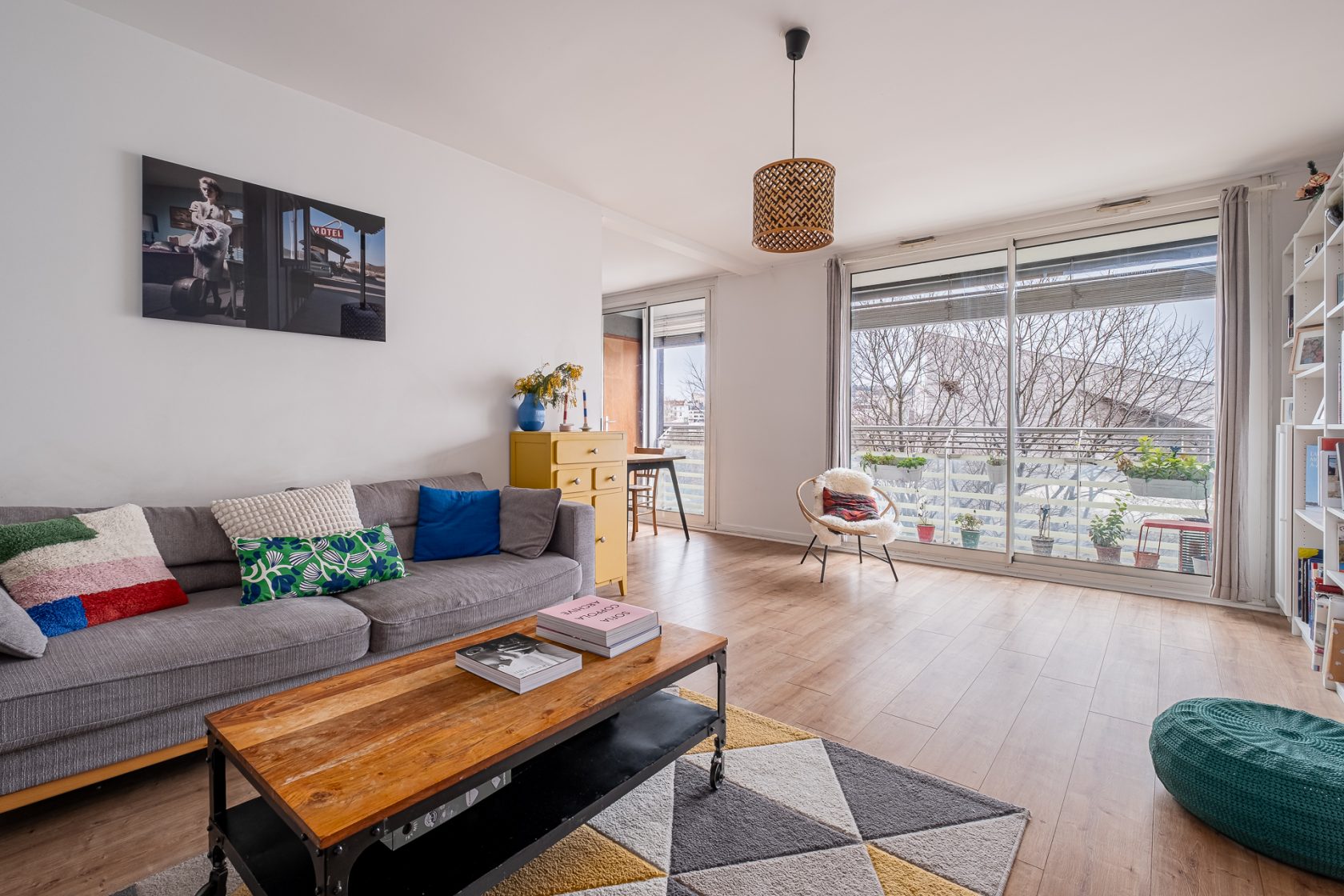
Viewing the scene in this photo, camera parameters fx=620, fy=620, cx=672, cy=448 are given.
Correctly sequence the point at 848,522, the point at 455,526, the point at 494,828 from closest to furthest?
the point at 494,828 → the point at 455,526 → the point at 848,522

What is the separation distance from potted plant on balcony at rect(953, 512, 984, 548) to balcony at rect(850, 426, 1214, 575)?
A: 28 mm

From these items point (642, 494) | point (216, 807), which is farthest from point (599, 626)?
point (642, 494)

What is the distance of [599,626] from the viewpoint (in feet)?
5.47

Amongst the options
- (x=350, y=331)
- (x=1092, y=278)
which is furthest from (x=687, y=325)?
(x=350, y=331)

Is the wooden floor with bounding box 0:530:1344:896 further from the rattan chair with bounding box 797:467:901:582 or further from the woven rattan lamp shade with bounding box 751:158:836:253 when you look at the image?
the woven rattan lamp shade with bounding box 751:158:836:253

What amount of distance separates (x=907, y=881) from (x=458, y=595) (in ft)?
5.67

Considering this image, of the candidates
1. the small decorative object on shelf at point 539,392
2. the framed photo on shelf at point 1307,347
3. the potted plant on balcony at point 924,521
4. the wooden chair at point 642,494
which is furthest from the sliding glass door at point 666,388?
the framed photo on shelf at point 1307,347

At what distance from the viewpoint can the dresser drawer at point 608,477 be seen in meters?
3.69

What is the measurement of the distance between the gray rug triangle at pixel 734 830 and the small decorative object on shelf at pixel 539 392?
2283 millimetres

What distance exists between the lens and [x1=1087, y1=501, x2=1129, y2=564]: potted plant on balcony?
414 centimetres

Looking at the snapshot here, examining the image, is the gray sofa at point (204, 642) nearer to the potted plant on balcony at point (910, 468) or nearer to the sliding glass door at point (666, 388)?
the potted plant on balcony at point (910, 468)

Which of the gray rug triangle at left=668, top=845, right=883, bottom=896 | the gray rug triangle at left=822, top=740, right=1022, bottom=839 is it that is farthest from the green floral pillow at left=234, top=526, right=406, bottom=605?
the gray rug triangle at left=822, top=740, right=1022, bottom=839

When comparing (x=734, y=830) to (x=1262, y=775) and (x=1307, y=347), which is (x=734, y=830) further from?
(x=1307, y=347)

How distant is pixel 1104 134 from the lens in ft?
10.4
